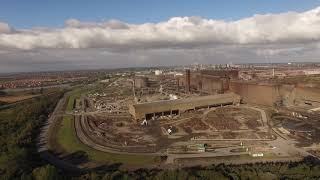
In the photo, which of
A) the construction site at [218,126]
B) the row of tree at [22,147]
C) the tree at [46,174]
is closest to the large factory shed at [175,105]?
the construction site at [218,126]

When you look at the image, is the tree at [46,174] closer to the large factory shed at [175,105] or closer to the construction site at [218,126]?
the construction site at [218,126]

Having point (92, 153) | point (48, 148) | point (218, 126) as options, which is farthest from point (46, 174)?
point (218, 126)

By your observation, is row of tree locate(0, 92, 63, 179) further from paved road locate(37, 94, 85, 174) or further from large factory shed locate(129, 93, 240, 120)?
large factory shed locate(129, 93, 240, 120)

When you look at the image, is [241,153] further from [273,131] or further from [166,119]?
[166,119]

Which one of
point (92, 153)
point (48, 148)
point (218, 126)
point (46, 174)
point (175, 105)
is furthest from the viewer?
point (175, 105)

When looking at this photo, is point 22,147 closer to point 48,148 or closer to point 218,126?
point 48,148

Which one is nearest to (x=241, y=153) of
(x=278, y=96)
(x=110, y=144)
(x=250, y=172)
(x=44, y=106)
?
(x=250, y=172)

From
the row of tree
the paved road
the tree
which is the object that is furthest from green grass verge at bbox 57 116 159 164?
the tree
